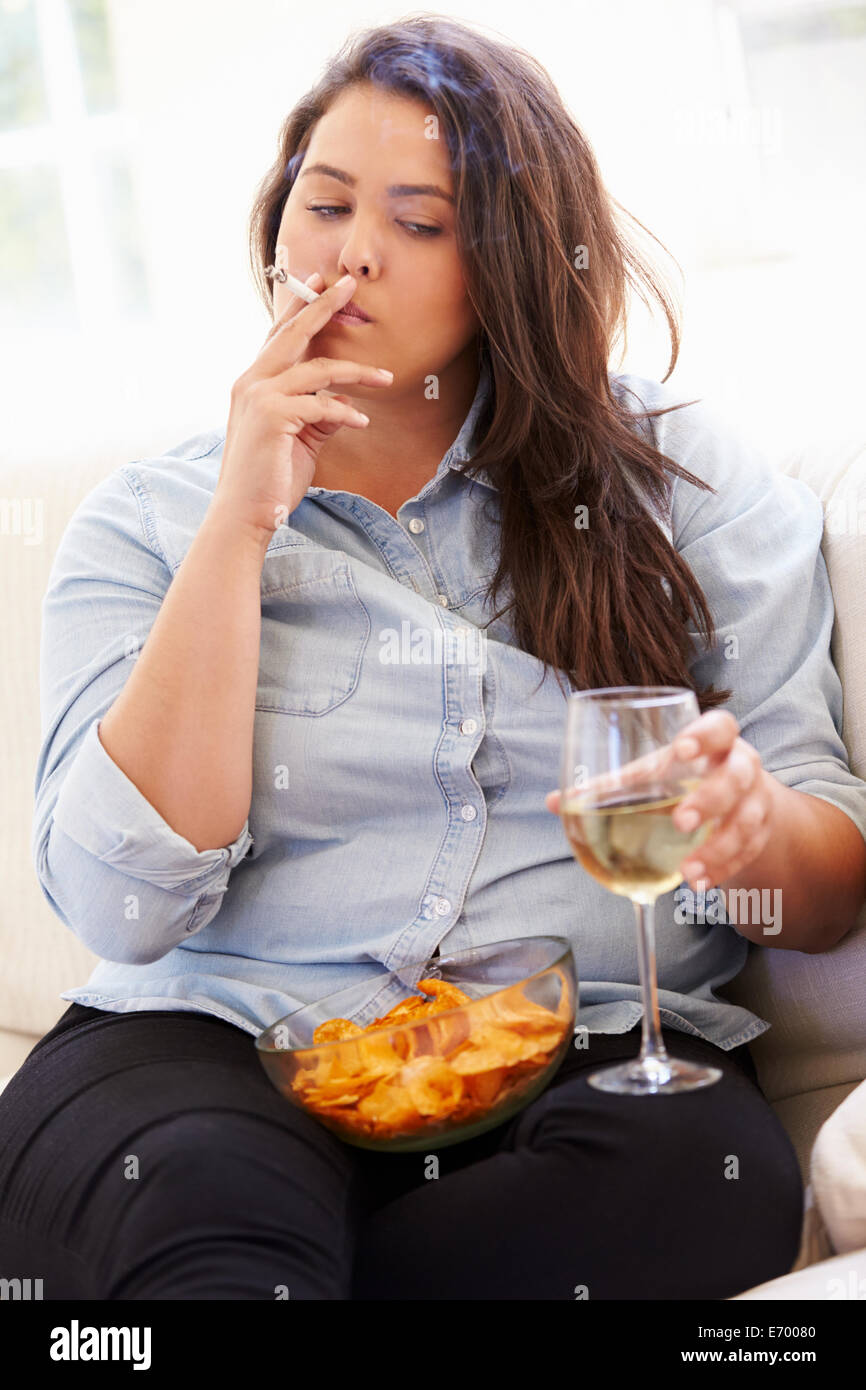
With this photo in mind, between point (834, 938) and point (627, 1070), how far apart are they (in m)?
0.46

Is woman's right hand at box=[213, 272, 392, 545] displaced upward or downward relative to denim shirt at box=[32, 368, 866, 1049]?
upward

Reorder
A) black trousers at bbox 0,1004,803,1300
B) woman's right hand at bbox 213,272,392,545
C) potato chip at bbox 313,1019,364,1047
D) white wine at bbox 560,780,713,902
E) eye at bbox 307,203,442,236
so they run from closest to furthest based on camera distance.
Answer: white wine at bbox 560,780,713,902
black trousers at bbox 0,1004,803,1300
potato chip at bbox 313,1019,364,1047
woman's right hand at bbox 213,272,392,545
eye at bbox 307,203,442,236

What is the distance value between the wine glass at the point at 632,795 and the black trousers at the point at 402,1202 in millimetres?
161

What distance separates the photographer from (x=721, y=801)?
0.68m

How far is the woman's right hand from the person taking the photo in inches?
40.4

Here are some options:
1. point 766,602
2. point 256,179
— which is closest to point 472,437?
point 766,602

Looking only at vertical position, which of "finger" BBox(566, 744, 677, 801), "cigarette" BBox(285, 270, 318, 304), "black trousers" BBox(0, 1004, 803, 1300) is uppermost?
"cigarette" BBox(285, 270, 318, 304)

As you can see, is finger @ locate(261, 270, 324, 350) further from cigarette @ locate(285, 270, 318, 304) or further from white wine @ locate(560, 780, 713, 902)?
white wine @ locate(560, 780, 713, 902)

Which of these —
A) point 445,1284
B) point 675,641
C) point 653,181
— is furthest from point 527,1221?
point 653,181

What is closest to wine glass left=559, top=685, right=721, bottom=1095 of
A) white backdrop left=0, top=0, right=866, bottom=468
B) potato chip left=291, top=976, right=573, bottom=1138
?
potato chip left=291, top=976, right=573, bottom=1138

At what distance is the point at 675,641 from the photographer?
1151 millimetres

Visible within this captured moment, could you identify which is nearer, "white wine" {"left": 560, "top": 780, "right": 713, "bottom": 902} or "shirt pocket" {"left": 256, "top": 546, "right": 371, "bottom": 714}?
"white wine" {"left": 560, "top": 780, "right": 713, "bottom": 902}

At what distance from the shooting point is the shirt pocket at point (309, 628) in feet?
3.59

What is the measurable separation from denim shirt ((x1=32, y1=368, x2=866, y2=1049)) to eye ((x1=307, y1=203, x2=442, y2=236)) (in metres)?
0.24
